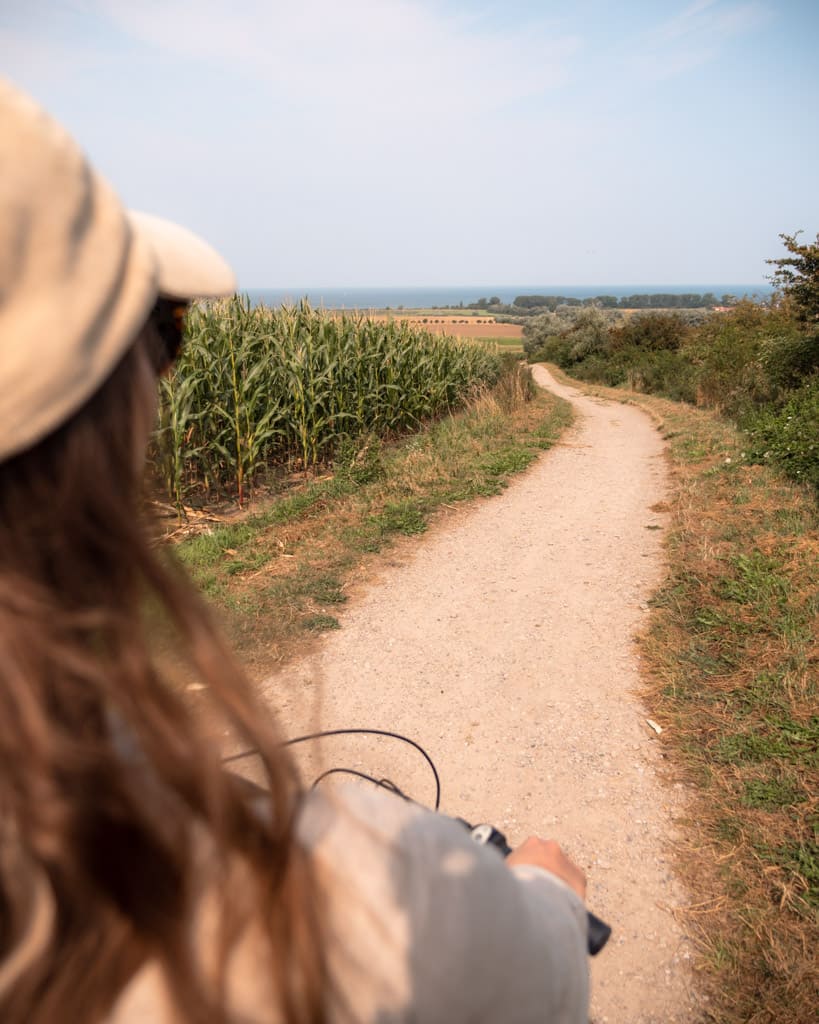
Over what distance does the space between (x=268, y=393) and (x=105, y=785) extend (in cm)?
755

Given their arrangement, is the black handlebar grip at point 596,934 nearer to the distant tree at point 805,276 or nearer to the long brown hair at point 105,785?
the long brown hair at point 105,785

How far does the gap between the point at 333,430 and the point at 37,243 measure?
850 cm

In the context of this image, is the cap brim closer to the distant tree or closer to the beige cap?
the beige cap

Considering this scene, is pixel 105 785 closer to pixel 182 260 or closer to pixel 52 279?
pixel 52 279

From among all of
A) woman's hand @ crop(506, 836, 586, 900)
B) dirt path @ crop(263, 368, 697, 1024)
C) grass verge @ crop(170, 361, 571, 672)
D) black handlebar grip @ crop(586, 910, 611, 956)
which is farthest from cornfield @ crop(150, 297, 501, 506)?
black handlebar grip @ crop(586, 910, 611, 956)

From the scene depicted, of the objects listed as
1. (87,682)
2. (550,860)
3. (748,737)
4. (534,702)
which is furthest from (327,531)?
(87,682)

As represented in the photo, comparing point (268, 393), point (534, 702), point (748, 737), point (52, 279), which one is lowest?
point (534, 702)

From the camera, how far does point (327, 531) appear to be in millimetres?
5676

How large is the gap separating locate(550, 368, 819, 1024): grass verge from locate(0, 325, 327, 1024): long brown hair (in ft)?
7.15

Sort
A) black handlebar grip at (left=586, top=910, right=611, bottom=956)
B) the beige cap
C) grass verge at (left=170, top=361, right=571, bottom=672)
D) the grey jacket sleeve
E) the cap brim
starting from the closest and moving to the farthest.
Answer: the beige cap, the grey jacket sleeve, the cap brim, black handlebar grip at (left=586, top=910, right=611, bottom=956), grass verge at (left=170, top=361, right=571, bottom=672)

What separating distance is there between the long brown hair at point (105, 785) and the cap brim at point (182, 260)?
156 mm

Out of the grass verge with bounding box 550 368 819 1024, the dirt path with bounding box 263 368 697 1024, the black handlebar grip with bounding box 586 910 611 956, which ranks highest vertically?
the black handlebar grip with bounding box 586 910 611 956

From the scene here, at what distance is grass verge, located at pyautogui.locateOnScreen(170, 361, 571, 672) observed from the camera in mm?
4246

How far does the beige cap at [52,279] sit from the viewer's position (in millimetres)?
449
